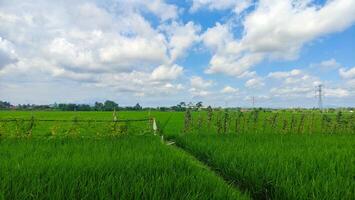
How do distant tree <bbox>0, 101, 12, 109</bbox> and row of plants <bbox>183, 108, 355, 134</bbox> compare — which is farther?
distant tree <bbox>0, 101, 12, 109</bbox>

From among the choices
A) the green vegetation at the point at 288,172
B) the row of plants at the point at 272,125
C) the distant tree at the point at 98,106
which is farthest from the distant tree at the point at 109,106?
the green vegetation at the point at 288,172

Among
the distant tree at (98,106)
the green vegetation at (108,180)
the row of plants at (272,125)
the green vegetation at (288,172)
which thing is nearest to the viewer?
the green vegetation at (108,180)

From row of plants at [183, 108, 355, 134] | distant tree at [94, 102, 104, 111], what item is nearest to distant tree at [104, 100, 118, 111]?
distant tree at [94, 102, 104, 111]

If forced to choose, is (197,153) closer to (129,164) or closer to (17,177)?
(129,164)

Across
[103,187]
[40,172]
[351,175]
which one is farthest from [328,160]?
[40,172]

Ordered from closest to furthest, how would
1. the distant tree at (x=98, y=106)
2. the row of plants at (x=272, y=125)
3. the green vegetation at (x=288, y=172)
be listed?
the green vegetation at (x=288, y=172) → the row of plants at (x=272, y=125) → the distant tree at (x=98, y=106)

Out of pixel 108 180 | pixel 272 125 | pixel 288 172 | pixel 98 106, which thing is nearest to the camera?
pixel 108 180

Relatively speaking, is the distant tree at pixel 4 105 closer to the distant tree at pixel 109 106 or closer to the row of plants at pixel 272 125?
the distant tree at pixel 109 106

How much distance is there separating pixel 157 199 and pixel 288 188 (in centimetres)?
162

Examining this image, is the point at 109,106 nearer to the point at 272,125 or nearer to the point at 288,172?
the point at 272,125

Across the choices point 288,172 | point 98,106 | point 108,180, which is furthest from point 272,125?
point 98,106

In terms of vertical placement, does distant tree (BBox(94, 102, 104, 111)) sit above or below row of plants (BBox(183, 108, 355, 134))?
above

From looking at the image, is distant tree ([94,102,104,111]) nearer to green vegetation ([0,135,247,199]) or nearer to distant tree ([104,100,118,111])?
distant tree ([104,100,118,111])

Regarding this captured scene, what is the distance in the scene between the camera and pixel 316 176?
4.43m
